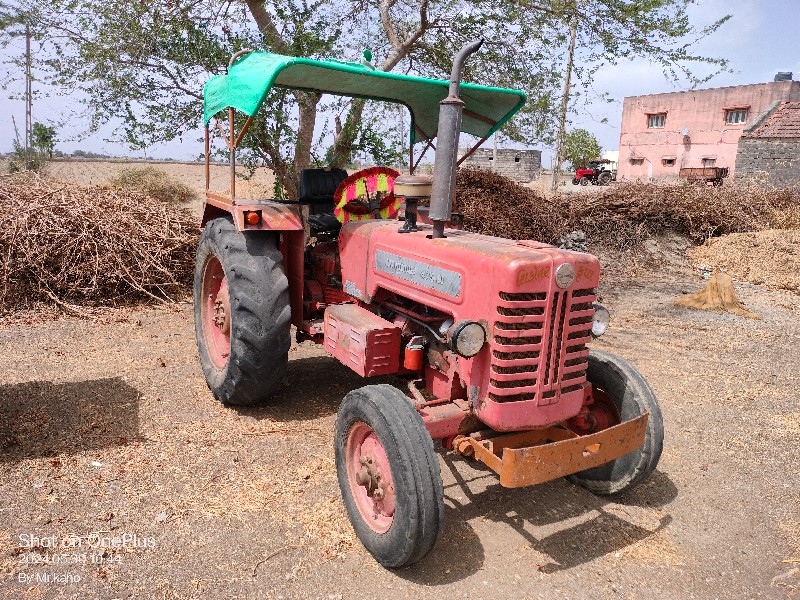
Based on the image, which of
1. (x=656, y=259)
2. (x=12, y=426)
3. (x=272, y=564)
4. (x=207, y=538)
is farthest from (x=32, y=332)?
(x=656, y=259)

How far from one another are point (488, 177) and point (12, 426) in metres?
8.31

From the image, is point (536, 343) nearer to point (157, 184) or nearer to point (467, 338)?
point (467, 338)

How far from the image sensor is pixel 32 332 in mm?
5496

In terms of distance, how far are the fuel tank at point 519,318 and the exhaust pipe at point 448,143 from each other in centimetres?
23

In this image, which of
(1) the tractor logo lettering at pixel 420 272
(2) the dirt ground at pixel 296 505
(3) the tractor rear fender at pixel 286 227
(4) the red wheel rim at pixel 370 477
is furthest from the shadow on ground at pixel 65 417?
(1) the tractor logo lettering at pixel 420 272

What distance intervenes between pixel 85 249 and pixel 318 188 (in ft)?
10.7

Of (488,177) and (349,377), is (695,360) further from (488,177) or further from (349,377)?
(488,177)

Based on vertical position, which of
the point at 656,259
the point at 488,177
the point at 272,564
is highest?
the point at 488,177

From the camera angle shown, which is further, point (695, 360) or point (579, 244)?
point (579, 244)

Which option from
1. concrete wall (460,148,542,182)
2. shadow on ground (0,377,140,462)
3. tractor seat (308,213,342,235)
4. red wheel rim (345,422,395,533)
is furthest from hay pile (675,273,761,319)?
concrete wall (460,148,542,182)

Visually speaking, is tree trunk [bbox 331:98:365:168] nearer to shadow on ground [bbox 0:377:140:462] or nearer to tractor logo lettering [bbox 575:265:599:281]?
shadow on ground [bbox 0:377:140:462]

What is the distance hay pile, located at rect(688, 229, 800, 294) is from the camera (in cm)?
966

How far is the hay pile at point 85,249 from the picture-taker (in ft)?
20.4

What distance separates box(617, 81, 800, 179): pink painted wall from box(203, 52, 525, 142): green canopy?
99.7 feet
